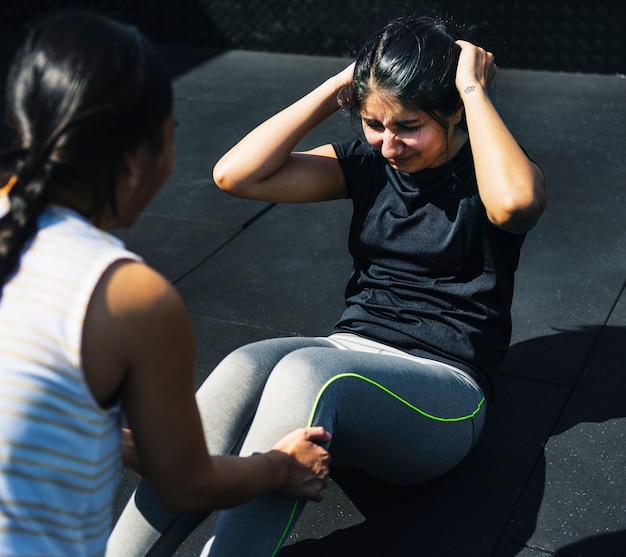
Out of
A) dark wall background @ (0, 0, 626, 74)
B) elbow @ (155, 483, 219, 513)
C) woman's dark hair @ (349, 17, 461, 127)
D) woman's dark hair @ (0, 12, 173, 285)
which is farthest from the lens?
dark wall background @ (0, 0, 626, 74)

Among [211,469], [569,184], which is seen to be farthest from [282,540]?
[569,184]

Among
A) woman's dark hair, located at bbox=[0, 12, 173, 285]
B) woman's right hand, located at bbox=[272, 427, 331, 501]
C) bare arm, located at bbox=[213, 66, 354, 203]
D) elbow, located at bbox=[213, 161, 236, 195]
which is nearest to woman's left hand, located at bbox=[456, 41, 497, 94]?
bare arm, located at bbox=[213, 66, 354, 203]

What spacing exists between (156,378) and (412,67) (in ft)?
3.06

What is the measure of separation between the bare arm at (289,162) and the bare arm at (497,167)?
0.31 meters

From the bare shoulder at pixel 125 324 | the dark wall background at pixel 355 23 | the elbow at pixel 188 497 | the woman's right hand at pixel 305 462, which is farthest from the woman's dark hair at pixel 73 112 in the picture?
the dark wall background at pixel 355 23

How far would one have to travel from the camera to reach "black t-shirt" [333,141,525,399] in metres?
1.90

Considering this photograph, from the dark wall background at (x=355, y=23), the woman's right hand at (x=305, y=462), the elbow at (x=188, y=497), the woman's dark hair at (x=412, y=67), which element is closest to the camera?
the elbow at (x=188, y=497)

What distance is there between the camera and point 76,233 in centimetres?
111

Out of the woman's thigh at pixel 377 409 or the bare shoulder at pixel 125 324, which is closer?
the bare shoulder at pixel 125 324

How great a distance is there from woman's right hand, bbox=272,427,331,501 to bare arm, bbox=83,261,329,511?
0.14 metres

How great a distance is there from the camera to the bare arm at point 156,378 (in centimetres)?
109

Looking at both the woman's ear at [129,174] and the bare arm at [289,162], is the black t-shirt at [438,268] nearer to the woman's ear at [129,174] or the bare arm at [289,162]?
the bare arm at [289,162]

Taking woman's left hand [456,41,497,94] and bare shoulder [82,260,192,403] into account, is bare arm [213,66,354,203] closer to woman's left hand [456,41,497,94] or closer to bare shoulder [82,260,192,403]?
woman's left hand [456,41,497,94]

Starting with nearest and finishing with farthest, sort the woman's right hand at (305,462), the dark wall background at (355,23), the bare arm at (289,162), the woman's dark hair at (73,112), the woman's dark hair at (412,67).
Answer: the woman's dark hair at (73,112), the woman's right hand at (305,462), the woman's dark hair at (412,67), the bare arm at (289,162), the dark wall background at (355,23)
